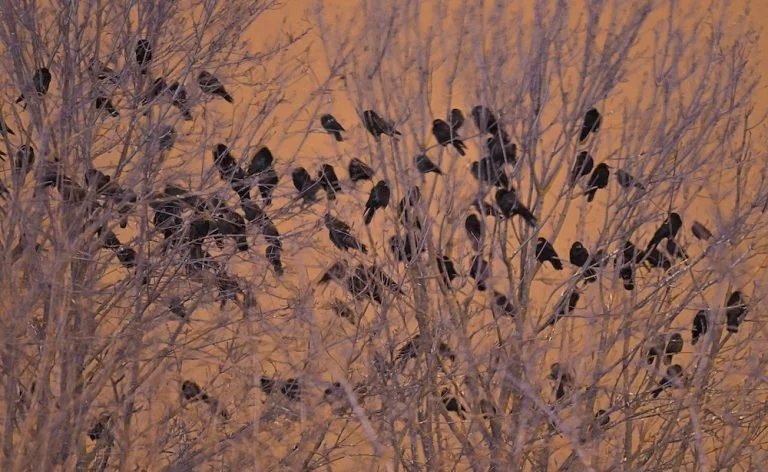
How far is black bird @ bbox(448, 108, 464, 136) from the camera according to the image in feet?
11.6

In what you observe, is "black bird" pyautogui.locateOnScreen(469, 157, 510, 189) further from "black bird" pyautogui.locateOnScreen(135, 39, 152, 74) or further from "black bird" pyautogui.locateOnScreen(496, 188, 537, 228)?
"black bird" pyautogui.locateOnScreen(135, 39, 152, 74)

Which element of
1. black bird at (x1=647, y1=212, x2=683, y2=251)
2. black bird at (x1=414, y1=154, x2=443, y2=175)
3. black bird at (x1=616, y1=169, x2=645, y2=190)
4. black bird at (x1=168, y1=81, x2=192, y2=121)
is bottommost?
black bird at (x1=647, y1=212, x2=683, y2=251)

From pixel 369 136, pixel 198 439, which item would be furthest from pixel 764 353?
pixel 198 439

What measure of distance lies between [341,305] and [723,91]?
1.37 m

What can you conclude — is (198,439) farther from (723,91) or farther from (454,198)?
(723,91)

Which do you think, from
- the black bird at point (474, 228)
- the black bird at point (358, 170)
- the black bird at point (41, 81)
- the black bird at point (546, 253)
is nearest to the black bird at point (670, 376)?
the black bird at point (546, 253)

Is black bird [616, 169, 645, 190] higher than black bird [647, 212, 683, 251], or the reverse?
black bird [616, 169, 645, 190]

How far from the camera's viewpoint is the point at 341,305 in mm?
3424

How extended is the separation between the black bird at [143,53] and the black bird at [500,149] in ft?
3.37

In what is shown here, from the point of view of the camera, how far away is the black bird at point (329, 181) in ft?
11.3

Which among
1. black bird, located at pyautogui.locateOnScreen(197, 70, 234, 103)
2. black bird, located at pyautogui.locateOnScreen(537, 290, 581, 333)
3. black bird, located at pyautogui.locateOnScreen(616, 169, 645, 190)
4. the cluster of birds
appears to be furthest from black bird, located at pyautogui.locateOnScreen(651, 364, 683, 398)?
black bird, located at pyautogui.locateOnScreen(197, 70, 234, 103)

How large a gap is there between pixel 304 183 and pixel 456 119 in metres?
0.49

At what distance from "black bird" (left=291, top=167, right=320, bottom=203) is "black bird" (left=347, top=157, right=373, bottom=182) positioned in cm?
13

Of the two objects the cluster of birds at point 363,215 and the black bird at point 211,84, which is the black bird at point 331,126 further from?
the black bird at point 211,84
